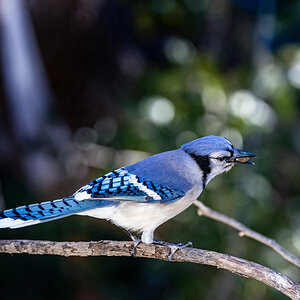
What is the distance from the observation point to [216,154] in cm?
196

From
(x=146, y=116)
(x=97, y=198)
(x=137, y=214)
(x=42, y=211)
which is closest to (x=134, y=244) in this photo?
(x=137, y=214)

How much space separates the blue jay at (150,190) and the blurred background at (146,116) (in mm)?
772

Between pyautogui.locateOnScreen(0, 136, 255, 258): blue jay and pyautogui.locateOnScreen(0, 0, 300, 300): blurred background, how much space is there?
77cm

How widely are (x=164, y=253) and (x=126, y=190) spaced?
0.83ft

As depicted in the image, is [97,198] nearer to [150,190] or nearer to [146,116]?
[150,190]

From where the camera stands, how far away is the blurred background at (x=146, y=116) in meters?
2.86

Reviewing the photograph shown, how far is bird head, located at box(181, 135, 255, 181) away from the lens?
195 centimetres

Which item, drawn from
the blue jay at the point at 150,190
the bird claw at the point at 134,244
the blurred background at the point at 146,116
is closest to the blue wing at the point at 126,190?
the blue jay at the point at 150,190

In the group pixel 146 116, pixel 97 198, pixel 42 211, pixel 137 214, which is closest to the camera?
pixel 42 211

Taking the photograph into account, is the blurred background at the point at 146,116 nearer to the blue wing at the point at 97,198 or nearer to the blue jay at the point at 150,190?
the blue jay at the point at 150,190

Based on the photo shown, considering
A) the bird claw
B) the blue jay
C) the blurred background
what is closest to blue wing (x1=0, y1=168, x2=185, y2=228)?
the blue jay

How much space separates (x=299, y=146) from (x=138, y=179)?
1.57m

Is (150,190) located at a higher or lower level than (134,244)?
higher

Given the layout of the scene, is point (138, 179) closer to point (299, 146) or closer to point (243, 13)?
point (299, 146)
